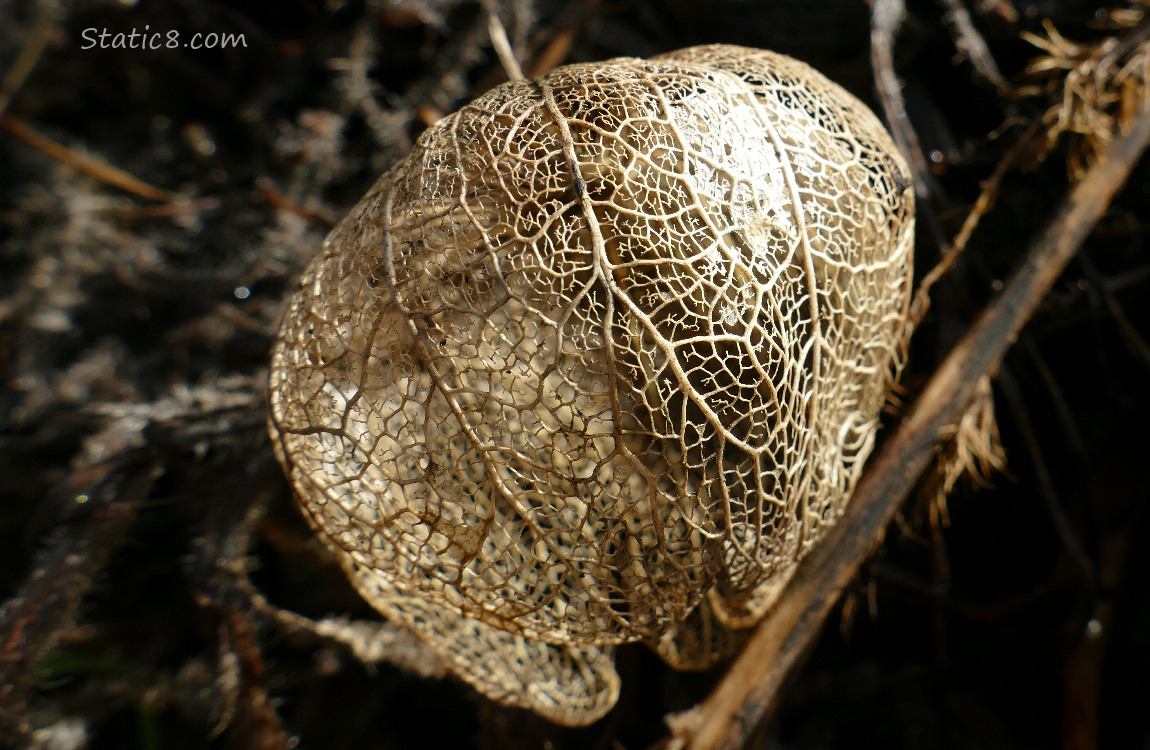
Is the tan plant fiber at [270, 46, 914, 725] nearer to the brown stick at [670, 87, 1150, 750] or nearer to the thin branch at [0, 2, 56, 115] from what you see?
the brown stick at [670, 87, 1150, 750]

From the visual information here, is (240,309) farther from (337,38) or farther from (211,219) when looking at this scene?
(337,38)

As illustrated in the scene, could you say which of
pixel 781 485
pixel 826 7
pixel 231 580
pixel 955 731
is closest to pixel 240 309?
pixel 231 580

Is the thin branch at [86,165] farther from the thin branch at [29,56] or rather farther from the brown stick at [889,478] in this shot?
the brown stick at [889,478]

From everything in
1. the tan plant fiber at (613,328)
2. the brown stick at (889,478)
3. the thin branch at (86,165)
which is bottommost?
the brown stick at (889,478)

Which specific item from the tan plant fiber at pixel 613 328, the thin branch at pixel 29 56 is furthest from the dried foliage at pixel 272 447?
the tan plant fiber at pixel 613 328

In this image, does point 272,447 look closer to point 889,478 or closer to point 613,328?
point 613,328

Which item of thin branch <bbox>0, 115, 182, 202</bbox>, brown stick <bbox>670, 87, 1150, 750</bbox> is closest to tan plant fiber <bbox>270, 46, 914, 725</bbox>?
brown stick <bbox>670, 87, 1150, 750</bbox>

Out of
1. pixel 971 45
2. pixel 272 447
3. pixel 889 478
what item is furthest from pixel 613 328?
pixel 971 45
